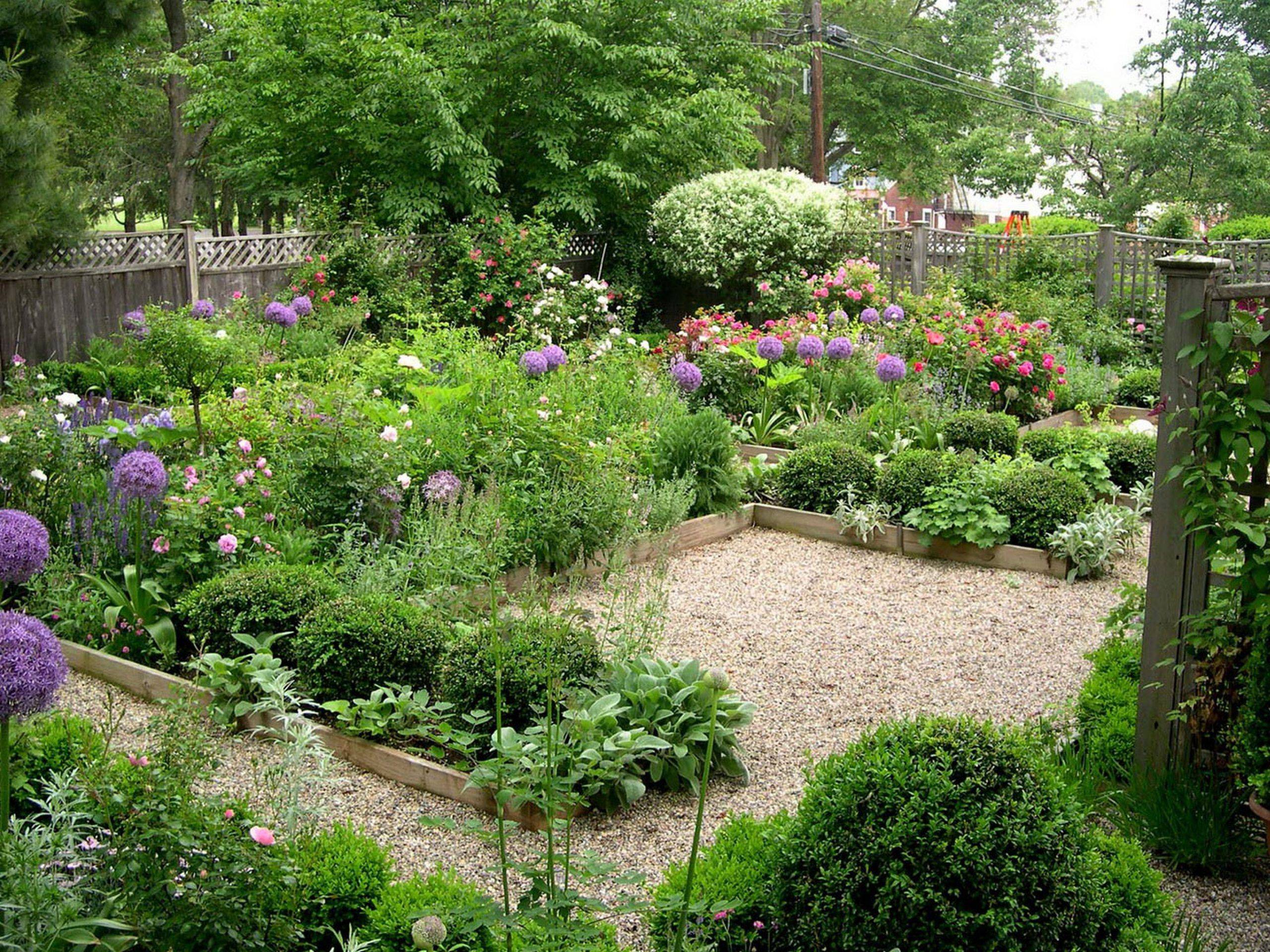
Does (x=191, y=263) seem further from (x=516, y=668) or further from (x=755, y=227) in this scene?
(x=516, y=668)

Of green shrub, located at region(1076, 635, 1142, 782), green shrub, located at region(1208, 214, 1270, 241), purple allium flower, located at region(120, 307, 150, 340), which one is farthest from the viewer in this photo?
green shrub, located at region(1208, 214, 1270, 241)

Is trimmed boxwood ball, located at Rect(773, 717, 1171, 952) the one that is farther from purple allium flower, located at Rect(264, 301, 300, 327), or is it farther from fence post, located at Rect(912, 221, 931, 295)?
fence post, located at Rect(912, 221, 931, 295)

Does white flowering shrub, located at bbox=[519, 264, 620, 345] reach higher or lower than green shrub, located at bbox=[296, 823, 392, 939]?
higher

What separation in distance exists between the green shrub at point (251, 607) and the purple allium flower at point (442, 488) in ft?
3.19

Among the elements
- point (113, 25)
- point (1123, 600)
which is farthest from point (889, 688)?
point (113, 25)

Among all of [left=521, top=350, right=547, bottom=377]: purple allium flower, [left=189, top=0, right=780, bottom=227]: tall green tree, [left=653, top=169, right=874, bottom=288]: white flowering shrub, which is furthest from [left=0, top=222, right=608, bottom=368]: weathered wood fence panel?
[left=521, top=350, right=547, bottom=377]: purple allium flower

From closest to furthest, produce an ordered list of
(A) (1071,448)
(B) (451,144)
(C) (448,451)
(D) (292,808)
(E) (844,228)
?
(D) (292,808) → (C) (448,451) → (A) (1071,448) → (B) (451,144) → (E) (844,228)

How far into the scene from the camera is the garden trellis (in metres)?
3.19

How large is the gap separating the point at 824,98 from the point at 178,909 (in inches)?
1258

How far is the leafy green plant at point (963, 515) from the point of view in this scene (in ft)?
20.9

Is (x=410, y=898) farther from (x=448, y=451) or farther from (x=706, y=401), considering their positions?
(x=706, y=401)

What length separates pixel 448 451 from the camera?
20.2 feet

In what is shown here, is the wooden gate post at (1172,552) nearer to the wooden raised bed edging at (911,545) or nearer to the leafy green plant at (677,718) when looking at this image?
the leafy green plant at (677,718)

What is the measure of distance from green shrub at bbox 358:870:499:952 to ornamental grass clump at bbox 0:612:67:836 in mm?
850
